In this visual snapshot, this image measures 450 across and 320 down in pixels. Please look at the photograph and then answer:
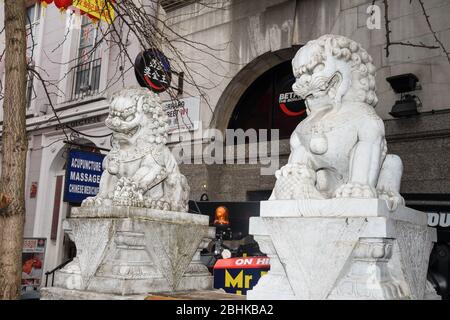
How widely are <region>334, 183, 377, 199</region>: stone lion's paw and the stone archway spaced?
700cm

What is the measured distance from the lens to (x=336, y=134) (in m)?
3.16

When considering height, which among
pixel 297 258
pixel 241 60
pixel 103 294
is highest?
pixel 241 60

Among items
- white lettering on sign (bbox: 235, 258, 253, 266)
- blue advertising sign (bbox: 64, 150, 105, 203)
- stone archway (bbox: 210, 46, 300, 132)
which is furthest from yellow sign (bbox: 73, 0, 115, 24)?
white lettering on sign (bbox: 235, 258, 253, 266)

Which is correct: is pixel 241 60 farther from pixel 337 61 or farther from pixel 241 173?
pixel 337 61

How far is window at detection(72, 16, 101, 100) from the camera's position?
13359mm

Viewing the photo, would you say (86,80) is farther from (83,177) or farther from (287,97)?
(287,97)

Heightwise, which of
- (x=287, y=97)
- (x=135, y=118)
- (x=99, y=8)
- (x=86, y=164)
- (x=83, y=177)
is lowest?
(x=83, y=177)

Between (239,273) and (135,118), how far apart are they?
2179mm

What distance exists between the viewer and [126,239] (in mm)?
3938

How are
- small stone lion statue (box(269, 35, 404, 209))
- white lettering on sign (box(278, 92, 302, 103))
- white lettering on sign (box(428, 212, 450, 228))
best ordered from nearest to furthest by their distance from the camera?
small stone lion statue (box(269, 35, 404, 209))
white lettering on sign (box(428, 212, 450, 228))
white lettering on sign (box(278, 92, 302, 103))

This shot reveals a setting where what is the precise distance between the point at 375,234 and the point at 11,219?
2.93 m

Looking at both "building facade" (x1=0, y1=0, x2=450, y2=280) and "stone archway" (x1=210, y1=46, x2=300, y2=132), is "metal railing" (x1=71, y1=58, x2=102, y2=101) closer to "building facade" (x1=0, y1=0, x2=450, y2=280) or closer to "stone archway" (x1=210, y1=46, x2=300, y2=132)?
"building facade" (x1=0, y1=0, x2=450, y2=280)

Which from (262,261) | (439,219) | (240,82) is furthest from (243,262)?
(240,82)

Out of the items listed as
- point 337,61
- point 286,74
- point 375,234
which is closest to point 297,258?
point 375,234
